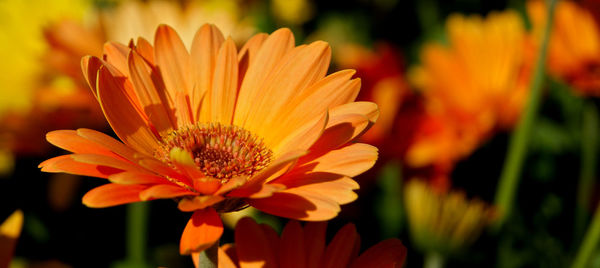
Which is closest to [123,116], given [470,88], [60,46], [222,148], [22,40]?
[222,148]

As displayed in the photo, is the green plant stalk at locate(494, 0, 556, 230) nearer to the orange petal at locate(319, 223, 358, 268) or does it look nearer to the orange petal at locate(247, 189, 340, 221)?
the orange petal at locate(319, 223, 358, 268)

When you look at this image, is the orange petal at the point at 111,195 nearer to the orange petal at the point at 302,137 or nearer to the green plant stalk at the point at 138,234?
the orange petal at the point at 302,137

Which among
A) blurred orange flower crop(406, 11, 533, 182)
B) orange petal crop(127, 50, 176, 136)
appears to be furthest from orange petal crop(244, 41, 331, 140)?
blurred orange flower crop(406, 11, 533, 182)

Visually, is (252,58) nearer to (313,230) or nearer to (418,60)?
(313,230)

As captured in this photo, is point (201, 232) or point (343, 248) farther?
point (343, 248)

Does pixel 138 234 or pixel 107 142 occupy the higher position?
pixel 107 142

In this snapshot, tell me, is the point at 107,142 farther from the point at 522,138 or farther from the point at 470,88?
the point at 470,88

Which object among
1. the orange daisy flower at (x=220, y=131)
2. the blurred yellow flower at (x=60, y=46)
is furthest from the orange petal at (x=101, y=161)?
the blurred yellow flower at (x=60, y=46)
